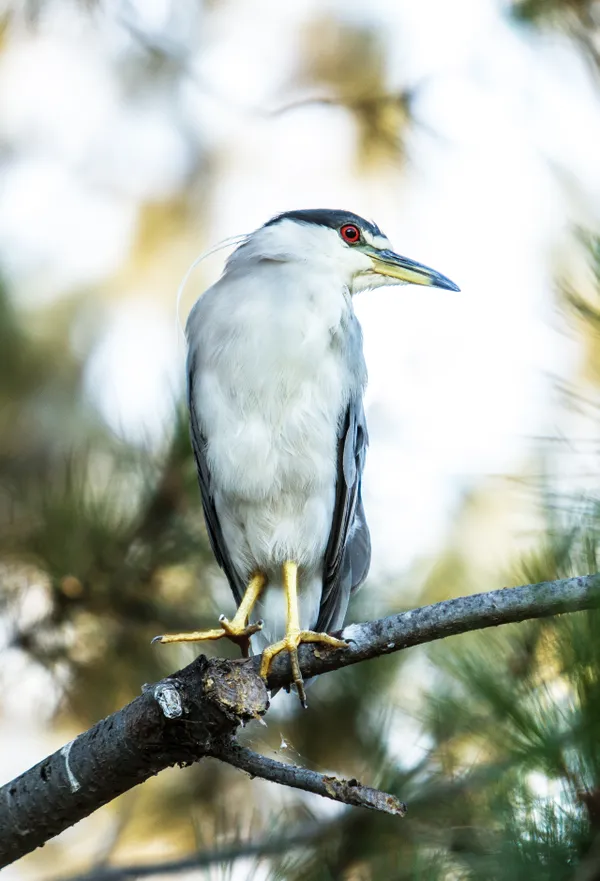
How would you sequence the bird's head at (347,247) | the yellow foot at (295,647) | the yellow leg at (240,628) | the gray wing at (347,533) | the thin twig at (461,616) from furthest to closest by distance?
1. the bird's head at (347,247)
2. the gray wing at (347,533)
3. the yellow leg at (240,628)
4. the yellow foot at (295,647)
5. the thin twig at (461,616)

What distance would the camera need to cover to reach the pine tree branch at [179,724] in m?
1.60

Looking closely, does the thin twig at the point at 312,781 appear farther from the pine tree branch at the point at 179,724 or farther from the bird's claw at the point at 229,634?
the bird's claw at the point at 229,634

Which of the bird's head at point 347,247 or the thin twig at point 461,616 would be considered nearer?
the thin twig at point 461,616

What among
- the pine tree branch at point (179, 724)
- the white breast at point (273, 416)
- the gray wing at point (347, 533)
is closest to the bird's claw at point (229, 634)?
the white breast at point (273, 416)

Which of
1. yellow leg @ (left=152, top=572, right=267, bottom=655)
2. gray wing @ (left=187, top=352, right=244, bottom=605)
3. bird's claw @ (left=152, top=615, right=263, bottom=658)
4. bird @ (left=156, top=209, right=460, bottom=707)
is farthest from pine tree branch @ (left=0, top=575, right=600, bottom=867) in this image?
gray wing @ (left=187, top=352, right=244, bottom=605)

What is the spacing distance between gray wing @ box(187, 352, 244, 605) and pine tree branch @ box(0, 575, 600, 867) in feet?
3.13

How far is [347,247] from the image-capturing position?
3.13 metres

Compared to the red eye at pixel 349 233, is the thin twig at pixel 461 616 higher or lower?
lower

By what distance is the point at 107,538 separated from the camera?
2.65m

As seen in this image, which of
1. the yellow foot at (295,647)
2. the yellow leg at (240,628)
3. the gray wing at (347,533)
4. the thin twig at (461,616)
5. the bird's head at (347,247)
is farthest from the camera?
the bird's head at (347,247)

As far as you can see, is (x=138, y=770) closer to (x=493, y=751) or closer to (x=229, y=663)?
(x=229, y=663)

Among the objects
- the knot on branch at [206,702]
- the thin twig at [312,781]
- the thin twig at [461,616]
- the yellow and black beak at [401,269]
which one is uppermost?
the yellow and black beak at [401,269]

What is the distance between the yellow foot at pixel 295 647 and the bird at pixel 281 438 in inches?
11.0

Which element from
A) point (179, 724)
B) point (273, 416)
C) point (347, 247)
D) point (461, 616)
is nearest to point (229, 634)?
point (273, 416)
